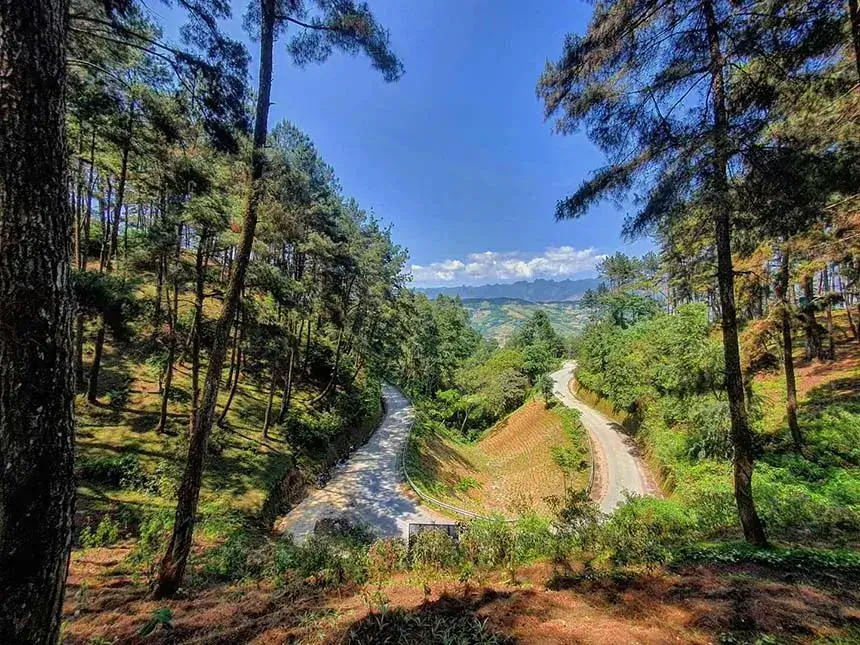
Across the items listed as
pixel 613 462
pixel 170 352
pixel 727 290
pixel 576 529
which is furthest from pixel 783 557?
pixel 613 462

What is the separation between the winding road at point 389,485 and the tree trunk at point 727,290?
7588 millimetres

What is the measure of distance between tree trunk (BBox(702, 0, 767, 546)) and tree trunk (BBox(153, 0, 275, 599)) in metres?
6.10

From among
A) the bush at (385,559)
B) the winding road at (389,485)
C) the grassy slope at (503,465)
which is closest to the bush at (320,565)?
the bush at (385,559)

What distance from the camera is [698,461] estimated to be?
13.2m

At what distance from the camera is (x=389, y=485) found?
1398 centimetres

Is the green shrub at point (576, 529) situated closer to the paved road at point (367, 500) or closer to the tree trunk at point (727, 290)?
the tree trunk at point (727, 290)

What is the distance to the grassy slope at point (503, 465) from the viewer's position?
1591 centimetres

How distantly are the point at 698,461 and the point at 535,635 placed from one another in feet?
46.9

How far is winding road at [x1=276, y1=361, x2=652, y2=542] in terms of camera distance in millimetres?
11078

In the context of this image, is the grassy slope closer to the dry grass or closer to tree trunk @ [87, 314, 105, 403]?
the dry grass

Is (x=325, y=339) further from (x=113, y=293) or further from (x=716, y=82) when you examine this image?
(x=716, y=82)

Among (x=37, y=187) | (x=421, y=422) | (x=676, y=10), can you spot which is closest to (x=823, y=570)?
(x=676, y=10)

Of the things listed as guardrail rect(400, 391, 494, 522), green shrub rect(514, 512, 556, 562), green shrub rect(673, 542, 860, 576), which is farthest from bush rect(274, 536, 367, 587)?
guardrail rect(400, 391, 494, 522)

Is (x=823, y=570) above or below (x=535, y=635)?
below
